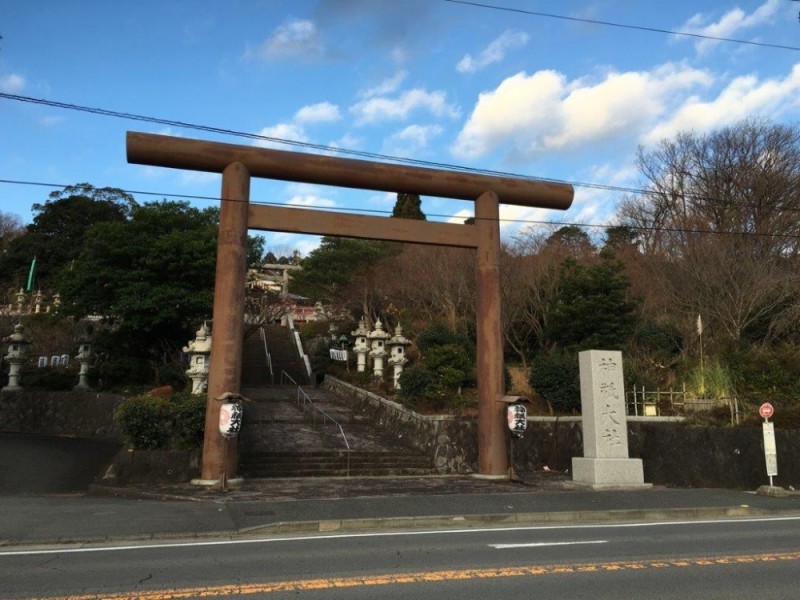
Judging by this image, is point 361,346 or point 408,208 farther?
point 408,208

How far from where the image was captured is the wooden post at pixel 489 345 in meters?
15.2

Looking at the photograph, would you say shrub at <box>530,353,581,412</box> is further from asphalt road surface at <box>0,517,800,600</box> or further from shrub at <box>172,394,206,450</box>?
shrub at <box>172,394,206,450</box>

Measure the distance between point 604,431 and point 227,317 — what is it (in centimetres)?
932

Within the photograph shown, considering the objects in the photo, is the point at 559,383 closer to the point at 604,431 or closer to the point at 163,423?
the point at 604,431

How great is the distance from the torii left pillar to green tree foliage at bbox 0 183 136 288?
107 feet

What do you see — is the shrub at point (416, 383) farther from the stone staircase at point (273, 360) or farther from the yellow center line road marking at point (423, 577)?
the yellow center line road marking at point (423, 577)

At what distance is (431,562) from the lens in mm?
6781

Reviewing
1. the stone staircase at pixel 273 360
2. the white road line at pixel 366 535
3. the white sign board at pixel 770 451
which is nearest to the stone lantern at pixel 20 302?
the stone staircase at pixel 273 360

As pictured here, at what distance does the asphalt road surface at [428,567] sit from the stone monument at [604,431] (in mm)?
5122

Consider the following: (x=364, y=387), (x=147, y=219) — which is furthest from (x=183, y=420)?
(x=147, y=219)

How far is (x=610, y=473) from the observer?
14.0 m

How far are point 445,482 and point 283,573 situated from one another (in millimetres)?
8642

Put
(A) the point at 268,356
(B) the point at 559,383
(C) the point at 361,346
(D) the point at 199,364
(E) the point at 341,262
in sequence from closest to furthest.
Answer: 1. (D) the point at 199,364
2. (B) the point at 559,383
3. (C) the point at 361,346
4. (A) the point at 268,356
5. (E) the point at 341,262

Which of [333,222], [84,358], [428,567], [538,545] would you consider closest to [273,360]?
[84,358]
